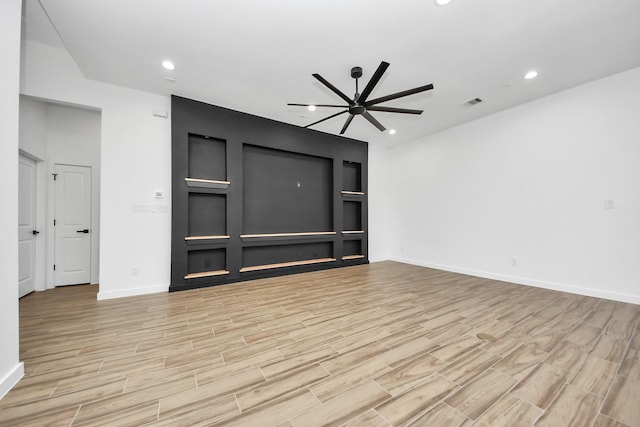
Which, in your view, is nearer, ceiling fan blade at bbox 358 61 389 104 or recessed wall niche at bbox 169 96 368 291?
ceiling fan blade at bbox 358 61 389 104

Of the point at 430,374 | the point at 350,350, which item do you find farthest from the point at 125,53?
the point at 430,374

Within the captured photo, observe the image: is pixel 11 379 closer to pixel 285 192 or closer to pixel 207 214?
pixel 207 214

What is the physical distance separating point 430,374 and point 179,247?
3.83 meters

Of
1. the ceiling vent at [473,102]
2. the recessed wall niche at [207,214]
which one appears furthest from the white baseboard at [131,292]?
the ceiling vent at [473,102]

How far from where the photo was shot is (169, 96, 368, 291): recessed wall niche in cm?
399

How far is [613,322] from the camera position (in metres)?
2.60

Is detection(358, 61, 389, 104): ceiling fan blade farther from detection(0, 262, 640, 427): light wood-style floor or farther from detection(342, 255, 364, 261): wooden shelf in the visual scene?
detection(342, 255, 364, 261): wooden shelf

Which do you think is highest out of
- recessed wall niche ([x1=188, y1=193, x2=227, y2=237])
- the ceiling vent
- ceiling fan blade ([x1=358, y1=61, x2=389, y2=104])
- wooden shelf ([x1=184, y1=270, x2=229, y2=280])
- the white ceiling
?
the white ceiling

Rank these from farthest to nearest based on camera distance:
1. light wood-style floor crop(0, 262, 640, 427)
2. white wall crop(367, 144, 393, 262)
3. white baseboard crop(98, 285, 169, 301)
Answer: white wall crop(367, 144, 393, 262)
white baseboard crop(98, 285, 169, 301)
light wood-style floor crop(0, 262, 640, 427)

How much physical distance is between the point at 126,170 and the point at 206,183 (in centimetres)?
111

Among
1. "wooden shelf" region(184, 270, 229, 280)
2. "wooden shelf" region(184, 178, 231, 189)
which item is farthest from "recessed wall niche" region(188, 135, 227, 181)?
"wooden shelf" region(184, 270, 229, 280)

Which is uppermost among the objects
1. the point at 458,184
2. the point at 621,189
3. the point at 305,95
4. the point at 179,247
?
the point at 305,95

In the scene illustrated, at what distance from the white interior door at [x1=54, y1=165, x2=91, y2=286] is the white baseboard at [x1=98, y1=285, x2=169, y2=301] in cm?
139

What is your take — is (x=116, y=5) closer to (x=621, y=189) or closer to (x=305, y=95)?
(x=305, y=95)
